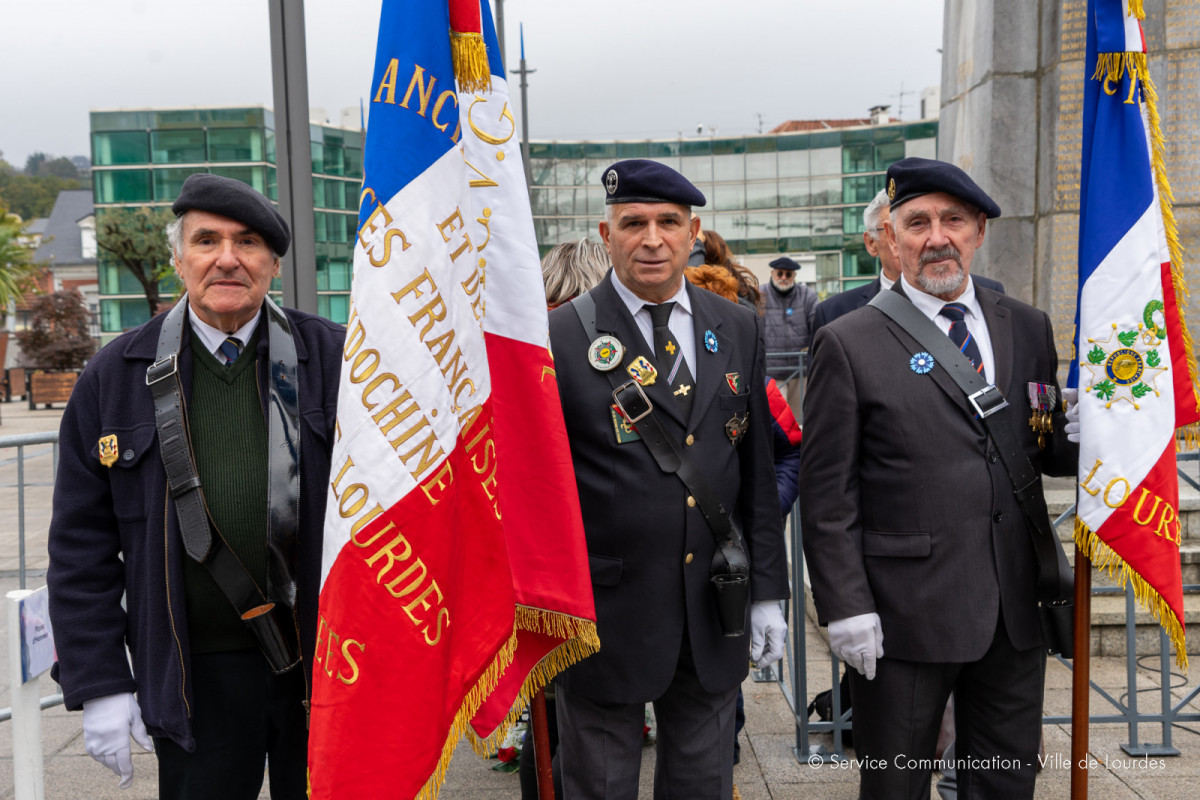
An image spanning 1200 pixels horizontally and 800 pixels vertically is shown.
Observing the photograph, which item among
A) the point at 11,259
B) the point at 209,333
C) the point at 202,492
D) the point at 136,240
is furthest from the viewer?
the point at 11,259

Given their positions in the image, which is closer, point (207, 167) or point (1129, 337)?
point (1129, 337)

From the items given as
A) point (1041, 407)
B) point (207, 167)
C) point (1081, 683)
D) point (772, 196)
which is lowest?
point (1081, 683)

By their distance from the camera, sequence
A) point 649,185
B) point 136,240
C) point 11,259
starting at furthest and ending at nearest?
point 11,259 < point 136,240 < point 649,185

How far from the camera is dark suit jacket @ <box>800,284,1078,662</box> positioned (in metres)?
2.65

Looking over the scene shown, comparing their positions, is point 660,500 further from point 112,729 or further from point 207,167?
point 207,167

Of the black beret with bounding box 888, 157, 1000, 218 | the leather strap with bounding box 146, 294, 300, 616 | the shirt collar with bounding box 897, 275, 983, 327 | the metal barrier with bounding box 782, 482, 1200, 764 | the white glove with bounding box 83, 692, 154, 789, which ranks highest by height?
the black beret with bounding box 888, 157, 1000, 218

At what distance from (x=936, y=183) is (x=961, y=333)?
43 centimetres

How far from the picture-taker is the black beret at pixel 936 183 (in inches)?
106

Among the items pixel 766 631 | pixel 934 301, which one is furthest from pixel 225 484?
pixel 934 301

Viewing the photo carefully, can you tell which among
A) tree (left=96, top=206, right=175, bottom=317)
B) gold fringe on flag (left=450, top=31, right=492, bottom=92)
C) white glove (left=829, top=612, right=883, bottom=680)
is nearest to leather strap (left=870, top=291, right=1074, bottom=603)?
white glove (left=829, top=612, right=883, bottom=680)

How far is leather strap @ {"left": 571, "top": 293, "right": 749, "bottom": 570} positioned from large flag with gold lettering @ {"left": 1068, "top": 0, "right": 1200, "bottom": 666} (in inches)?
40.6

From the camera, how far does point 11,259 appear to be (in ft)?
132

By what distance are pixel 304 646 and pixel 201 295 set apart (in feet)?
2.98

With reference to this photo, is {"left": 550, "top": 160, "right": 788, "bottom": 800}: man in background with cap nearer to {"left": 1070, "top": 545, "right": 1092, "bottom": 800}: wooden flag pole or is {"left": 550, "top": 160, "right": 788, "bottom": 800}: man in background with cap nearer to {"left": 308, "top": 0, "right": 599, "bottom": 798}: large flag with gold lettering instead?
{"left": 308, "top": 0, "right": 599, "bottom": 798}: large flag with gold lettering
